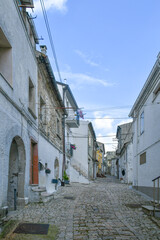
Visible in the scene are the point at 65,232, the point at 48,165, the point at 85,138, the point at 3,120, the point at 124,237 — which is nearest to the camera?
the point at 124,237

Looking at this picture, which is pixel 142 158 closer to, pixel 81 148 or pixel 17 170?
pixel 17 170

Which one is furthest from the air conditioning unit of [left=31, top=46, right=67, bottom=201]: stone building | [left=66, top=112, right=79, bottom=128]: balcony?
[left=66, top=112, right=79, bottom=128]: balcony

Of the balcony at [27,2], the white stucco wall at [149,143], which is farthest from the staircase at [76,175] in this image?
the balcony at [27,2]

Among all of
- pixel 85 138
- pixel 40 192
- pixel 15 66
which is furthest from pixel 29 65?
pixel 85 138

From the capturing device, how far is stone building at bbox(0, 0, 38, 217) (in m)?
6.03

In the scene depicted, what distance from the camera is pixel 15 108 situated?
7.01m

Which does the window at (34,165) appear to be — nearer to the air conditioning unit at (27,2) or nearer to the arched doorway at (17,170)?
the arched doorway at (17,170)

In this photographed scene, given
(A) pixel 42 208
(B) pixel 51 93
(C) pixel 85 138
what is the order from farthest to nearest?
(C) pixel 85 138 → (B) pixel 51 93 → (A) pixel 42 208

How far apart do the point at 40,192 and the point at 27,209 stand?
1508 mm

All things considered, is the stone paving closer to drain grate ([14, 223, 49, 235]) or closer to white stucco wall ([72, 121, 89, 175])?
drain grate ([14, 223, 49, 235])

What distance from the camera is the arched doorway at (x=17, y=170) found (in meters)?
7.72

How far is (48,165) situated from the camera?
1242 centimetres

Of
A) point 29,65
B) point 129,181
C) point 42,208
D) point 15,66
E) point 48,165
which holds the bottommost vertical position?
point 129,181

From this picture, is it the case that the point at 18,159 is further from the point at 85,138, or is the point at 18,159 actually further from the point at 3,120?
the point at 85,138
